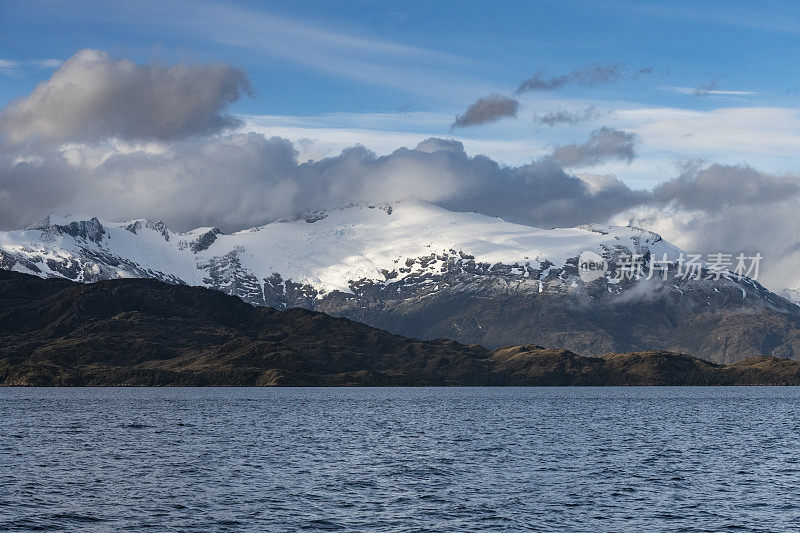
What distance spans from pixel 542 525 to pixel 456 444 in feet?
251

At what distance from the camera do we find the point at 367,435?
173m

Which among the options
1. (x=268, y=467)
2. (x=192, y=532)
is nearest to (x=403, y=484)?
(x=268, y=467)

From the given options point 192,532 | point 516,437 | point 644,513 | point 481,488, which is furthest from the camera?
point 516,437

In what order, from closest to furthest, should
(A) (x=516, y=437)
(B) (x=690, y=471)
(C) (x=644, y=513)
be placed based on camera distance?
1. (C) (x=644, y=513)
2. (B) (x=690, y=471)
3. (A) (x=516, y=437)

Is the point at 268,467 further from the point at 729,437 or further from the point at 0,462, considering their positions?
the point at 729,437

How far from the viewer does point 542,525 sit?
78.4 meters

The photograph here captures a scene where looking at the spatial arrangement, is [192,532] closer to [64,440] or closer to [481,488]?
[481,488]

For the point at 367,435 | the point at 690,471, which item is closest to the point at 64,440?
the point at 367,435

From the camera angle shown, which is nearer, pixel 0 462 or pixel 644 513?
pixel 644 513

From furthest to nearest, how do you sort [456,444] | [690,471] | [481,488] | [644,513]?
[456,444], [690,471], [481,488], [644,513]

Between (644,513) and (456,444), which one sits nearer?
Answer: (644,513)

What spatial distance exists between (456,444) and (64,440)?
64412mm

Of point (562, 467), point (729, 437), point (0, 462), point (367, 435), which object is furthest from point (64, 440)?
point (729, 437)

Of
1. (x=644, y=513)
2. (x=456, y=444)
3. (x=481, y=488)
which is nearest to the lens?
(x=644, y=513)
